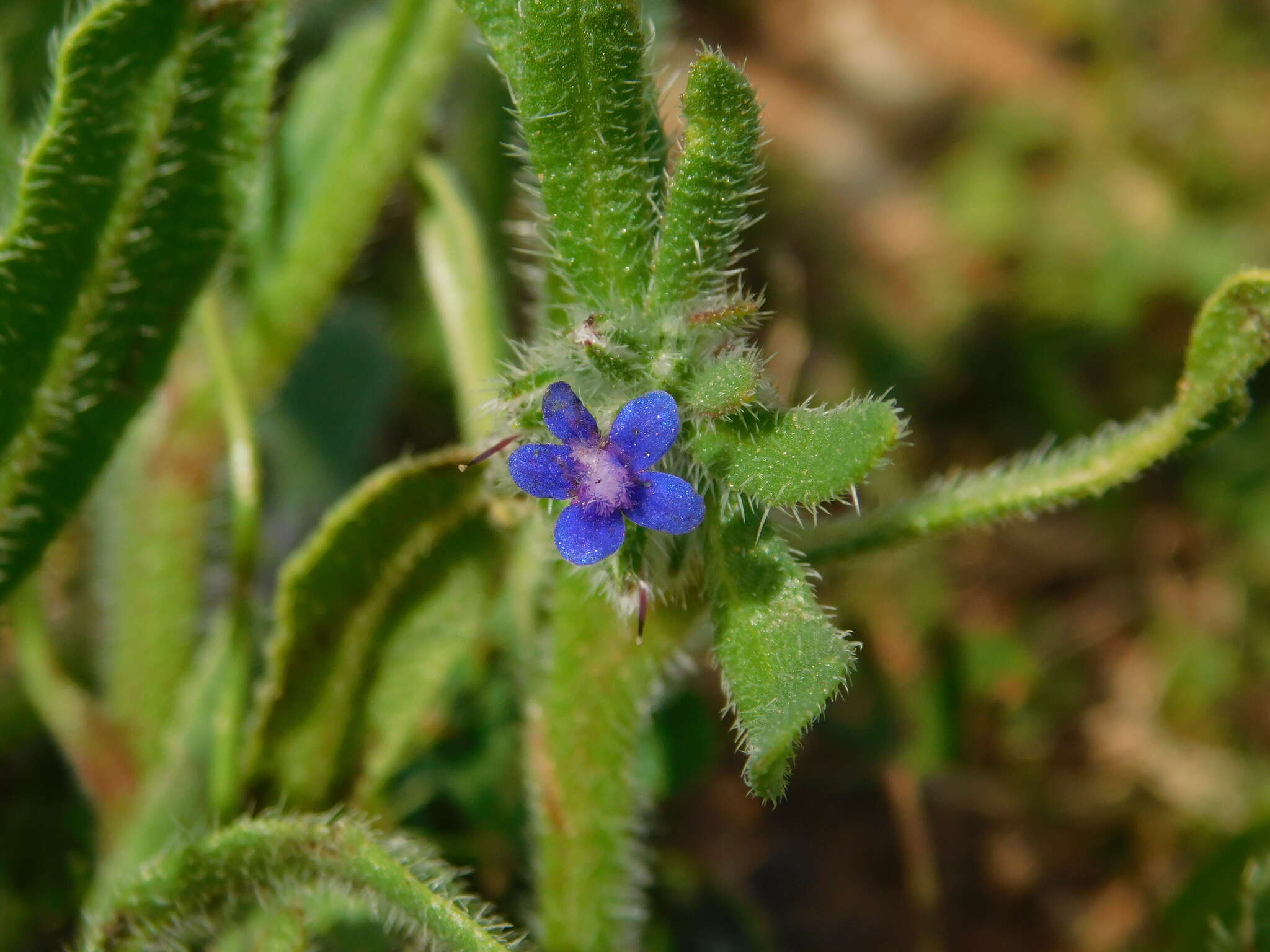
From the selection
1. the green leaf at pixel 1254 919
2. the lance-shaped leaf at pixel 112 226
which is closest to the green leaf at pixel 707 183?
the lance-shaped leaf at pixel 112 226

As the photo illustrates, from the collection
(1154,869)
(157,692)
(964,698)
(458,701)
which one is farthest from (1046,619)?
(157,692)

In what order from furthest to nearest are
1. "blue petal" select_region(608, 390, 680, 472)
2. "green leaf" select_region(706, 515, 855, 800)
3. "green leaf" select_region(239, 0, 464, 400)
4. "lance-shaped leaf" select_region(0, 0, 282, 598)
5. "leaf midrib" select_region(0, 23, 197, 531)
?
"green leaf" select_region(239, 0, 464, 400), "leaf midrib" select_region(0, 23, 197, 531), "lance-shaped leaf" select_region(0, 0, 282, 598), "blue petal" select_region(608, 390, 680, 472), "green leaf" select_region(706, 515, 855, 800)

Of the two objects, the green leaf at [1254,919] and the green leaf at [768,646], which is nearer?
the green leaf at [768,646]

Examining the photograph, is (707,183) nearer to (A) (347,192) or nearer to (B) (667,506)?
(B) (667,506)

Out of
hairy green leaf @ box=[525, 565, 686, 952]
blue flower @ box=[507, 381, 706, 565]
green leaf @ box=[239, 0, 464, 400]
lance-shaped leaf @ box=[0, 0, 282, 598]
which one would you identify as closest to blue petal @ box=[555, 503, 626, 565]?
blue flower @ box=[507, 381, 706, 565]

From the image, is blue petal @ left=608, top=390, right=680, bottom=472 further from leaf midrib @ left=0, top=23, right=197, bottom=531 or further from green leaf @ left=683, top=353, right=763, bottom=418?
leaf midrib @ left=0, top=23, right=197, bottom=531

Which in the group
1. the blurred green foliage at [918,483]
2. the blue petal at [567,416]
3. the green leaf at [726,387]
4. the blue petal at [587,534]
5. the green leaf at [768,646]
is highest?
the green leaf at [726,387]

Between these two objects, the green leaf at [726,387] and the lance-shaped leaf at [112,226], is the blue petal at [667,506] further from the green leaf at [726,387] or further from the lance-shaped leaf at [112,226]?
the lance-shaped leaf at [112,226]
